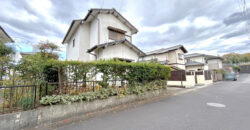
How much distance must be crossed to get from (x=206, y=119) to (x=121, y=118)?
3.18m

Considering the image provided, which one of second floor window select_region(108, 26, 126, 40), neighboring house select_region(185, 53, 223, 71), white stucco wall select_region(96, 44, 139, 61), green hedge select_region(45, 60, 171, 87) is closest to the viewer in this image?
green hedge select_region(45, 60, 171, 87)

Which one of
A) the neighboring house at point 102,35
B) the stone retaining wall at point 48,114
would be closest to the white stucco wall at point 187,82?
the neighboring house at point 102,35

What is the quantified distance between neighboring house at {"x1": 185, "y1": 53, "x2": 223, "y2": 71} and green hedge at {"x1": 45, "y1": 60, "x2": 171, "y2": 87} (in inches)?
734

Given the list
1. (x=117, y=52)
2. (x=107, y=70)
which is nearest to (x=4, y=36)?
(x=117, y=52)

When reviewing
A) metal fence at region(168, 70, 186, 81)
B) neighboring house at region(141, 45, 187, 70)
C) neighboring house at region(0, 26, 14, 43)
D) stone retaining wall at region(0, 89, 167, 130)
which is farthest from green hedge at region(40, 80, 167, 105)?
neighboring house at region(141, 45, 187, 70)

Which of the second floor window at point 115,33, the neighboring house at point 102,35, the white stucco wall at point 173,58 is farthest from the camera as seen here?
the white stucco wall at point 173,58

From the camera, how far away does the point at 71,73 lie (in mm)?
4277

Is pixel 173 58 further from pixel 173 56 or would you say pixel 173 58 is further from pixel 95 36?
pixel 95 36

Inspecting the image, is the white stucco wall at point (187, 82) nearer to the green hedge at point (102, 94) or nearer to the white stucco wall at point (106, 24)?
the green hedge at point (102, 94)

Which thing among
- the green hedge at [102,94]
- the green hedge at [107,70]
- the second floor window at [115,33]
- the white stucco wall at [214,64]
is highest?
the second floor window at [115,33]

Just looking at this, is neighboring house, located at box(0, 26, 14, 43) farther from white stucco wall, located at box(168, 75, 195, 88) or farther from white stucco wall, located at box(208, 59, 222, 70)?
white stucco wall, located at box(208, 59, 222, 70)

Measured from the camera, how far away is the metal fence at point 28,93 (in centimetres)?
324

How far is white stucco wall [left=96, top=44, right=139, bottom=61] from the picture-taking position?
8.12 m

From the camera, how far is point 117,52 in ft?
28.5
